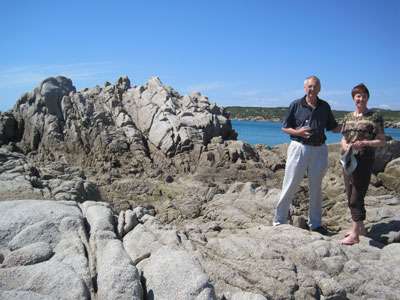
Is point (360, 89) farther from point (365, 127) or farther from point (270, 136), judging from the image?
point (270, 136)

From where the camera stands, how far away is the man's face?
6.61 m

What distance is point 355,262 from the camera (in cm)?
552

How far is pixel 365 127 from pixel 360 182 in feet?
3.55

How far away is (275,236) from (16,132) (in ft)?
90.8

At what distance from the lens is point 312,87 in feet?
21.7

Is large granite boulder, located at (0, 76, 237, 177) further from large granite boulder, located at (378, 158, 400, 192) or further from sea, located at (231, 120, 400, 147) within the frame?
sea, located at (231, 120, 400, 147)

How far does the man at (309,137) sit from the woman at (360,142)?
0.48m

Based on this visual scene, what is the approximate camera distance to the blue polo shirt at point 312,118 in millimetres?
6695

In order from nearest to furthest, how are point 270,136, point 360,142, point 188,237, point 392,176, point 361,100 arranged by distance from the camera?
point 360,142
point 361,100
point 188,237
point 392,176
point 270,136

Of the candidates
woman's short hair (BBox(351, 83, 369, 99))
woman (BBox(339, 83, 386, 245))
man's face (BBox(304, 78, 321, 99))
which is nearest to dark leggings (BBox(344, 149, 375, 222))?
woman (BBox(339, 83, 386, 245))

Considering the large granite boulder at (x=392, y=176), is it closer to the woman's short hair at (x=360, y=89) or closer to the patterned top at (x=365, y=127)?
the patterned top at (x=365, y=127)

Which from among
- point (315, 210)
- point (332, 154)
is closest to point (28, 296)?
point (315, 210)

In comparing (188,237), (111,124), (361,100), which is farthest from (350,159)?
(111,124)

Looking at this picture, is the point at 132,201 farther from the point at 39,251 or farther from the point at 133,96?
the point at 133,96
